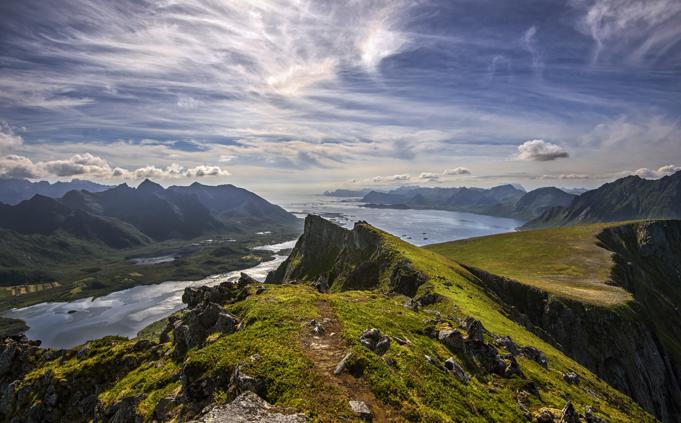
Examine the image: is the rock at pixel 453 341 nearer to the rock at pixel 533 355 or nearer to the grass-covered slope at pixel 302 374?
the grass-covered slope at pixel 302 374

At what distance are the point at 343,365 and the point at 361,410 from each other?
421cm

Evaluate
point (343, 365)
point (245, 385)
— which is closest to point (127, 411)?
point (245, 385)

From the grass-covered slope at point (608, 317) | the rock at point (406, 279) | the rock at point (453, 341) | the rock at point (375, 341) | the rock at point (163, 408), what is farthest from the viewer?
the grass-covered slope at point (608, 317)

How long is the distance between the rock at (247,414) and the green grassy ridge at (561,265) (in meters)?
107

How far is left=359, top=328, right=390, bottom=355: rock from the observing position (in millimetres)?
27031

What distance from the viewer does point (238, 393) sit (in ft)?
64.2

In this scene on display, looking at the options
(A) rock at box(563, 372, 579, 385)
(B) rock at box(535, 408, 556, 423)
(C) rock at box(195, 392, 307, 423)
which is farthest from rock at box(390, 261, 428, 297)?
(C) rock at box(195, 392, 307, 423)

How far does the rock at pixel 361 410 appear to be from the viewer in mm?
17922

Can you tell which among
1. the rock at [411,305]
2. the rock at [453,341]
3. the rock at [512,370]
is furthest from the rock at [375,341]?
the rock at [411,305]

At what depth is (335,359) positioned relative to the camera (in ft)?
77.8

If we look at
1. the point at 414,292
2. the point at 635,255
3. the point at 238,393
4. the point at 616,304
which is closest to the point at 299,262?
the point at 414,292

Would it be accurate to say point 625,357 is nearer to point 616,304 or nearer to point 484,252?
point 616,304

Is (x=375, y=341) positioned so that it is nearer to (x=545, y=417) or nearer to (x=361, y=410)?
(x=361, y=410)

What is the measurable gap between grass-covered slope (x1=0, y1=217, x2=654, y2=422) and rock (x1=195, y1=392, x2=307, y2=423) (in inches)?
34.3
